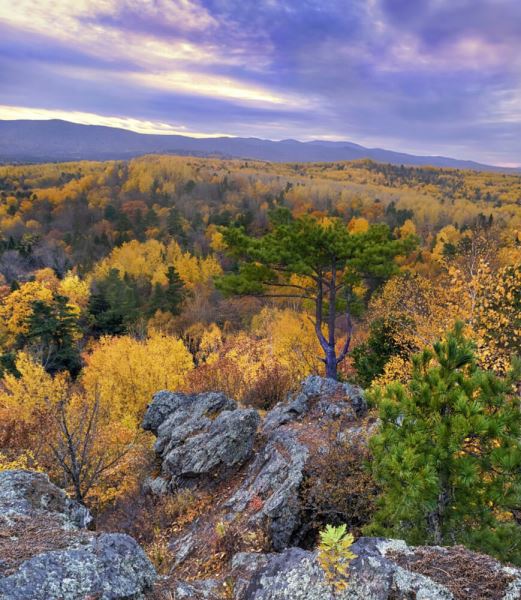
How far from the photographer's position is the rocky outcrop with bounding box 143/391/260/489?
1055 centimetres

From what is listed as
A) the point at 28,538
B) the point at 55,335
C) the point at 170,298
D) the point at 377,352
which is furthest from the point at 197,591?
the point at 170,298

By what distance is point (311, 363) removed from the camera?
26656mm

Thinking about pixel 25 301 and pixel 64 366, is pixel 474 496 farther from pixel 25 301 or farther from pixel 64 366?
pixel 25 301

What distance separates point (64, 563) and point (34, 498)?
3414 millimetres

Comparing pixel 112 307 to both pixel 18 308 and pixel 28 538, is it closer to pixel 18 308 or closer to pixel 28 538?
pixel 18 308

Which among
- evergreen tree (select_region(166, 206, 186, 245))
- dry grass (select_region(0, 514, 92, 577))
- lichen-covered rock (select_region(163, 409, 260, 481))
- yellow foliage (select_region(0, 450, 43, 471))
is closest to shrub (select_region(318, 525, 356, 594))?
dry grass (select_region(0, 514, 92, 577))

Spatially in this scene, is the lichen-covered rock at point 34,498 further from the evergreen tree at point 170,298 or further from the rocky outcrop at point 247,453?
the evergreen tree at point 170,298

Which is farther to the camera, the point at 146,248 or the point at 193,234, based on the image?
the point at 193,234

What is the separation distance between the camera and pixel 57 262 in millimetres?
69062

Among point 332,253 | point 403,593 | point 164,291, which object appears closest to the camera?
point 403,593

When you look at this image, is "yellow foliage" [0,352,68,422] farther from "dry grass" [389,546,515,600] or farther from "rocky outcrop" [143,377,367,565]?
"dry grass" [389,546,515,600]

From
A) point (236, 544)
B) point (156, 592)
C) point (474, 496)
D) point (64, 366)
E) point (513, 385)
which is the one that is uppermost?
point (513, 385)

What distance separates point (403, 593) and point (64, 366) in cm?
3595

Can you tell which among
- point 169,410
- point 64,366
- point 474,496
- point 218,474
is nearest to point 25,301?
point 64,366
